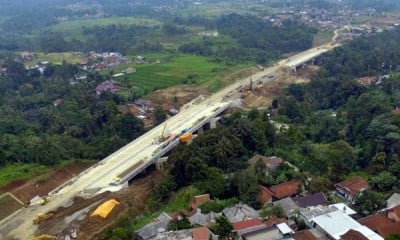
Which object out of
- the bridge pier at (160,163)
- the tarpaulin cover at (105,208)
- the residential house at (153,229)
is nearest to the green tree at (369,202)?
the residential house at (153,229)

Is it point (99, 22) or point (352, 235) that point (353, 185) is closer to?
point (352, 235)

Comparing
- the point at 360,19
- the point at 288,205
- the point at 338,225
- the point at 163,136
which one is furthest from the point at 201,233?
the point at 360,19

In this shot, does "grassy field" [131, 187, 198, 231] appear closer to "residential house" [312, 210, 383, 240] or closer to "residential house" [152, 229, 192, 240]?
"residential house" [152, 229, 192, 240]

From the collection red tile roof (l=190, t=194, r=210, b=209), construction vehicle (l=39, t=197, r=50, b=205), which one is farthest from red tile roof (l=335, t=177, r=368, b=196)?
construction vehicle (l=39, t=197, r=50, b=205)

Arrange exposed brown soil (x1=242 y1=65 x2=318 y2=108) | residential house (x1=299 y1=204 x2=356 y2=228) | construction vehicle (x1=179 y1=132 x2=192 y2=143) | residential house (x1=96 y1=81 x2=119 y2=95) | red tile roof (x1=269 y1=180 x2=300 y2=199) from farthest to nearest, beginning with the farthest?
residential house (x1=96 y1=81 x2=119 y2=95)
exposed brown soil (x1=242 y1=65 x2=318 y2=108)
construction vehicle (x1=179 y1=132 x2=192 y2=143)
red tile roof (x1=269 y1=180 x2=300 y2=199)
residential house (x1=299 y1=204 x2=356 y2=228)

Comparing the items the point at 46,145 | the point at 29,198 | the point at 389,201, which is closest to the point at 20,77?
the point at 46,145

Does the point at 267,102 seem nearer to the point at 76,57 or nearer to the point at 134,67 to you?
the point at 134,67

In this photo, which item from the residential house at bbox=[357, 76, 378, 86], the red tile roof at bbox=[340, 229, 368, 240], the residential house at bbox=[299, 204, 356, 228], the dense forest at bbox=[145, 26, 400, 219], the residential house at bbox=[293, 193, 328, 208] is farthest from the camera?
the residential house at bbox=[357, 76, 378, 86]
